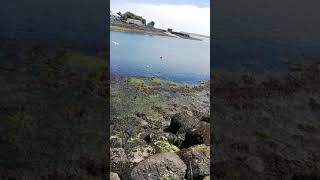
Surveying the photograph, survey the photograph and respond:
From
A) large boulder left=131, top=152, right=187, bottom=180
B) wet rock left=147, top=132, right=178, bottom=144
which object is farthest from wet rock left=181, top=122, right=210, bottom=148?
large boulder left=131, top=152, right=187, bottom=180

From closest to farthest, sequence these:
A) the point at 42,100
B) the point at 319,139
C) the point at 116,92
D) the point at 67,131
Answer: the point at 67,131
the point at 319,139
the point at 42,100
the point at 116,92

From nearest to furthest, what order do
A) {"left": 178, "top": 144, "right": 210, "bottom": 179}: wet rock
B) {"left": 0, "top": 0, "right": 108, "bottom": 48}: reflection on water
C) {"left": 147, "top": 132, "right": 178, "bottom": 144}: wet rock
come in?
{"left": 178, "top": 144, "right": 210, "bottom": 179}: wet rock < {"left": 147, "top": 132, "right": 178, "bottom": 144}: wet rock < {"left": 0, "top": 0, "right": 108, "bottom": 48}: reflection on water

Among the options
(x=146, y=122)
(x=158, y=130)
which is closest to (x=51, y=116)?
(x=158, y=130)

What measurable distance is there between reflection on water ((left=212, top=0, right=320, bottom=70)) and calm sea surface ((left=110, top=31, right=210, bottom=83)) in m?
5.72

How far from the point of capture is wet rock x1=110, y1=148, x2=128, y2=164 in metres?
26.3

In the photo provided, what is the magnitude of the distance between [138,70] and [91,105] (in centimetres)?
3075

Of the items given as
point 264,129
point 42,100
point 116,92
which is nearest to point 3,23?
point 116,92

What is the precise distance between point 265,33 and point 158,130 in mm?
46510

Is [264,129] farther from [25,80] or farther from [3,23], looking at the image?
[3,23]

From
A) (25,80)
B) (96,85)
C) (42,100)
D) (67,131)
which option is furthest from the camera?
(96,85)

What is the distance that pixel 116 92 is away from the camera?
171ft

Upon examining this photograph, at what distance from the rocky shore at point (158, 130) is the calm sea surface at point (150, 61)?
574 cm

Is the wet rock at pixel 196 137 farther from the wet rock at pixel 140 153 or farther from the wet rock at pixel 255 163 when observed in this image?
the wet rock at pixel 255 163

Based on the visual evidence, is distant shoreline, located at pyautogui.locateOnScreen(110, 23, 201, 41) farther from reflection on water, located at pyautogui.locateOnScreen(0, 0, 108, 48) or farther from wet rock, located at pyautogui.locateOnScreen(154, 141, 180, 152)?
wet rock, located at pyautogui.locateOnScreen(154, 141, 180, 152)
